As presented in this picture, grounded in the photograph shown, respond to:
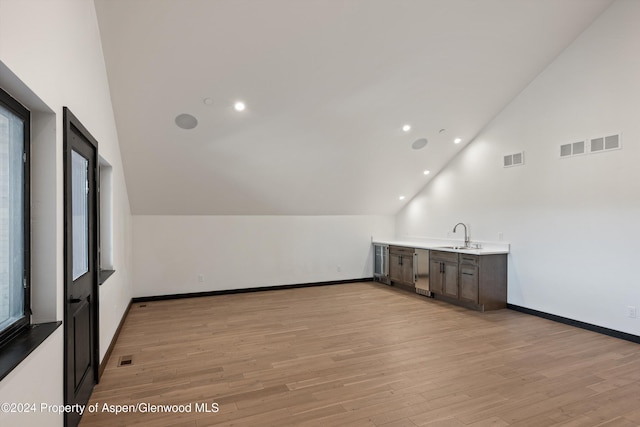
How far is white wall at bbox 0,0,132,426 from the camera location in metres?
1.53

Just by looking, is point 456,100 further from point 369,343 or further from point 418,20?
point 369,343

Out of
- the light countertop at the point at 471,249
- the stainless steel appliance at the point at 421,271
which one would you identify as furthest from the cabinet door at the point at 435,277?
the light countertop at the point at 471,249

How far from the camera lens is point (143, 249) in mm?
5996

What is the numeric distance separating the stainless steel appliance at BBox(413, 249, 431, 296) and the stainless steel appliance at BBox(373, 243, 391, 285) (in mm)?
908

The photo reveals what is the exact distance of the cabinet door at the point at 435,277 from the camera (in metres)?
5.89

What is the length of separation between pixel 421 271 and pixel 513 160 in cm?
230

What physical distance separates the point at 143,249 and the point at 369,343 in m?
4.07

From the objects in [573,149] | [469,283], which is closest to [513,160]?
[573,149]

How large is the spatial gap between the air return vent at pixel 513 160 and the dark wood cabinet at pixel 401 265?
2.10m

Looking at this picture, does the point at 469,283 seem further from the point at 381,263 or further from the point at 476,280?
the point at 381,263

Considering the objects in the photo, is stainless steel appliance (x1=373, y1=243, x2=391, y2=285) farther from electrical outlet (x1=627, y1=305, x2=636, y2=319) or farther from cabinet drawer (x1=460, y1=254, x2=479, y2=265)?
electrical outlet (x1=627, y1=305, x2=636, y2=319)

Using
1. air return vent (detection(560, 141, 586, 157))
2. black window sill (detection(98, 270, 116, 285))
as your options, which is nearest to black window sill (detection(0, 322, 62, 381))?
black window sill (detection(98, 270, 116, 285))

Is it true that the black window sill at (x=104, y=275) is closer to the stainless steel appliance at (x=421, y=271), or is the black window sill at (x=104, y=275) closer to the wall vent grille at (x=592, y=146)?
the stainless steel appliance at (x=421, y=271)

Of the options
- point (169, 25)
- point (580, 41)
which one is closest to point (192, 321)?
point (169, 25)
